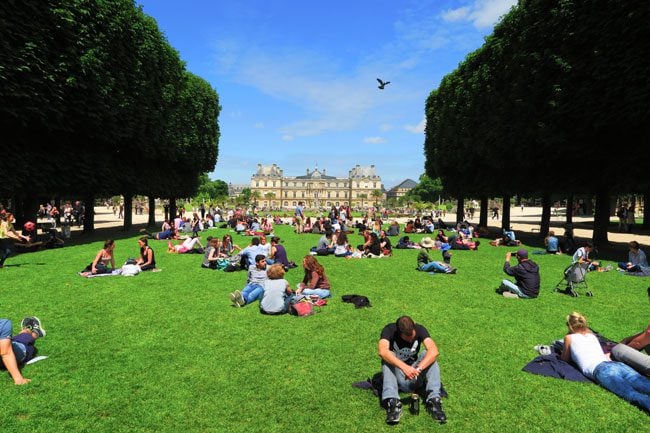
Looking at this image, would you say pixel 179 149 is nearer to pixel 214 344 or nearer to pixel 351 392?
pixel 214 344

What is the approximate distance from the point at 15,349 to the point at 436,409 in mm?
5490

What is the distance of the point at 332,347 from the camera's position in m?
6.38

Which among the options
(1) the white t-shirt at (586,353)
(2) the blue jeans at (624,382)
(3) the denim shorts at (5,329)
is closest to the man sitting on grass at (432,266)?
(1) the white t-shirt at (586,353)

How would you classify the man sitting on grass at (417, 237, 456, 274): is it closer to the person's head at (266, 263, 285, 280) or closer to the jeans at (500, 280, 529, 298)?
the jeans at (500, 280, 529, 298)

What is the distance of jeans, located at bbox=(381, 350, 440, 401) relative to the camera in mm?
4559

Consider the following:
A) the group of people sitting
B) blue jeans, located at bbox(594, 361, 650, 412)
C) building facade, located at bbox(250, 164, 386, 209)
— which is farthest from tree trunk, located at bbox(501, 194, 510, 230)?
building facade, located at bbox(250, 164, 386, 209)

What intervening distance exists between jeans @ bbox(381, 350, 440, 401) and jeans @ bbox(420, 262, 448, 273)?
8286 mm

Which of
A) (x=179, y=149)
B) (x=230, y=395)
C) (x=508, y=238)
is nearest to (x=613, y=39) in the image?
(x=508, y=238)

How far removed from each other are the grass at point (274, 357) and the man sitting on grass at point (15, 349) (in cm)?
16

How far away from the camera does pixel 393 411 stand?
14.1ft

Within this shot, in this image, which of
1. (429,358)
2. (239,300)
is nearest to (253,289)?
(239,300)

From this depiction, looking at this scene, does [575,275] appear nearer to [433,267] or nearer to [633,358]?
[433,267]

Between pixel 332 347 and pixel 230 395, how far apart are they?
2004 mm

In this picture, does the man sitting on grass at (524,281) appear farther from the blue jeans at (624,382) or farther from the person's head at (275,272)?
the person's head at (275,272)
